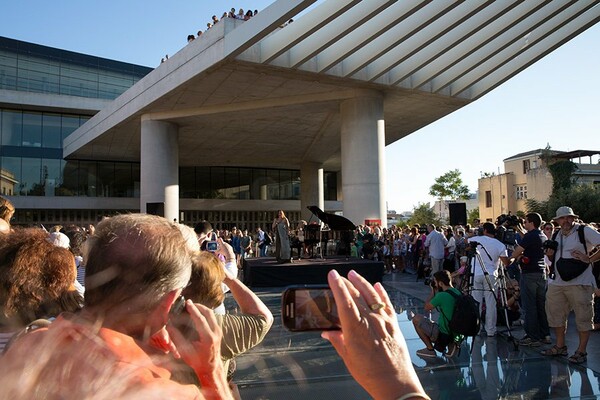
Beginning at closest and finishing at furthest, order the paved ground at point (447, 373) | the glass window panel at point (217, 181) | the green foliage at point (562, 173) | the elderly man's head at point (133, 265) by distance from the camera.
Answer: the elderly man's head at point (133, 265), the paved ground at point (447, 373), the glass window panel at point (217, 181), the green foliage at point (562, 173)

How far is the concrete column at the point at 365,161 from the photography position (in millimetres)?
19828

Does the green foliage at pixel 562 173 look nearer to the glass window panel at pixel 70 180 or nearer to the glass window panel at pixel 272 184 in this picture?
the glass window panel at pixel 272 184

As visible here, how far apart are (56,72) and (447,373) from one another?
35.3 metres

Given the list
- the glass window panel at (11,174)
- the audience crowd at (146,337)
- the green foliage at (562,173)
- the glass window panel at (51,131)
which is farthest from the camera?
the green foliage at (562,173)

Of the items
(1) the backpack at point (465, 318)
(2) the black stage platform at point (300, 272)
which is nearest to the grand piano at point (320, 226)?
(2) the black stage platform at point (300, 272)

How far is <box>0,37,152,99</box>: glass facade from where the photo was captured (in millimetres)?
31244

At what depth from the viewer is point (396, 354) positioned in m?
1.08

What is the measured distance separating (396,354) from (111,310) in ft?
2.15

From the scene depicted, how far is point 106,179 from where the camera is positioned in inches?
1367

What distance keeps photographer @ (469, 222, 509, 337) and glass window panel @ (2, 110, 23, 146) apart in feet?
109

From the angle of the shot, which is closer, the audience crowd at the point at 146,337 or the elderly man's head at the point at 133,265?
the audience crowd at the point at 146,337

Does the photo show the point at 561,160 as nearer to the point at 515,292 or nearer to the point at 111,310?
the point at 515,292

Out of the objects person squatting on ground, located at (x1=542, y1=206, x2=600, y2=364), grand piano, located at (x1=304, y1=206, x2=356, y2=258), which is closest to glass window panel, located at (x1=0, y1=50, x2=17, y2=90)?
grand piano, located at (x1=304, y1=206, x2=356, y2=258)

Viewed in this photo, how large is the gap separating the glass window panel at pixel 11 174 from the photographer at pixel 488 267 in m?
31.7
